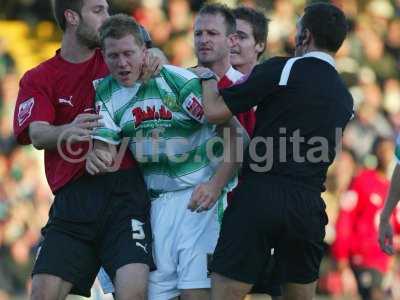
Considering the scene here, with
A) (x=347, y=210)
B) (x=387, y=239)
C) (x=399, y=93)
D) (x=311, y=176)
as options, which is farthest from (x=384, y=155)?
(x=311, y=176)

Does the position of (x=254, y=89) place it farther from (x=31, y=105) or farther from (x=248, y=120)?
(x=31, y=105)

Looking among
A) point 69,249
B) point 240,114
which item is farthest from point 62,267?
point 240,114

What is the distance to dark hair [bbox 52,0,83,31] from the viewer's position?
7.03 m

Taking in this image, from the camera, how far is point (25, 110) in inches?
269

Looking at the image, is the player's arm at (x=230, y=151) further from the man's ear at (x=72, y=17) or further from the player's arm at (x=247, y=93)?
the man's ear at (x=72, y=17)

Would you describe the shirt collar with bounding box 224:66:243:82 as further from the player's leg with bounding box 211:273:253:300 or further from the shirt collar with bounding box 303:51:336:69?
the player's leg with bounding box 211:273:253:300

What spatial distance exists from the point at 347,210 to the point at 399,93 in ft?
8.97

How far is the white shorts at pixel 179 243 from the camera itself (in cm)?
660

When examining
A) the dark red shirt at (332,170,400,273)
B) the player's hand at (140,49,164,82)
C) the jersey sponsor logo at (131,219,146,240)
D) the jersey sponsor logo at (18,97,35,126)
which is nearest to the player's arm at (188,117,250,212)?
the jersey sponsor logo at (131,219,146,240)

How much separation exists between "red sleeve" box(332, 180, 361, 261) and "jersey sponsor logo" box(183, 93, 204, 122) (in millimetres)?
5485

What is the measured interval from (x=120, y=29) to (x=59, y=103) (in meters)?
0.68

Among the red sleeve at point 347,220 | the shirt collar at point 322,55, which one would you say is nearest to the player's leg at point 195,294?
the shirt collar at point 322,55

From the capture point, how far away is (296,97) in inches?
255

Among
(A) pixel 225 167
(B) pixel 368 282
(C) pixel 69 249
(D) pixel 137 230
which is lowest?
(B) pixel 368 282
